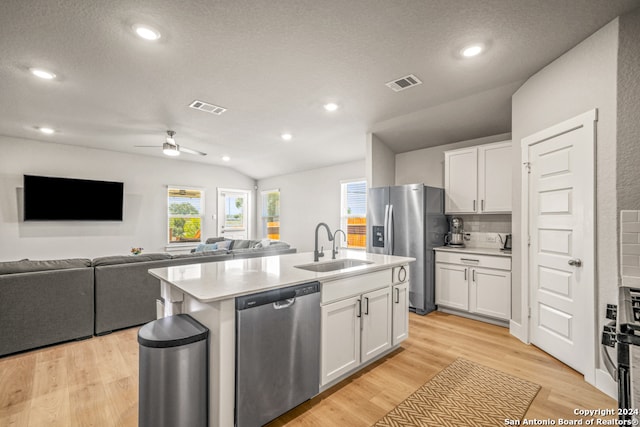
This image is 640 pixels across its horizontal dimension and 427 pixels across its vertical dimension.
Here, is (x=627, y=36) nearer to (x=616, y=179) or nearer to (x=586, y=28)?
(x=586, y=28)

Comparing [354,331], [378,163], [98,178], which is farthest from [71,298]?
[378,163]

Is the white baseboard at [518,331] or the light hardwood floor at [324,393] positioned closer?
the light hardwood floor at [324,393]

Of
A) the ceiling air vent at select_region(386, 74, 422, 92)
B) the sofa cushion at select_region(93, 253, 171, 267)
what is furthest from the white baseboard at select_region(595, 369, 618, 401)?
the sofa cushion at select_region(93, 253, 171, 267)

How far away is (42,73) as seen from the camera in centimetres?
282

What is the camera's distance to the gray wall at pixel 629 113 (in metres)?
1.97

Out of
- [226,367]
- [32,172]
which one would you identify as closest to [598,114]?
[226,367]

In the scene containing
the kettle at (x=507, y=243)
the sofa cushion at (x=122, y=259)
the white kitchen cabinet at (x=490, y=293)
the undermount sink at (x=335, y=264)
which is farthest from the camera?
the kettle at (x=507, y=243)

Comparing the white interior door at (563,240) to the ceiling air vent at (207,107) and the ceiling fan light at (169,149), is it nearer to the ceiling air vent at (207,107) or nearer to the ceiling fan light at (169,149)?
the ceiling air vent at (207,107)

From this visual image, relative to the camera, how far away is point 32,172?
5.28 metres

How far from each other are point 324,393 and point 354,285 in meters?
0.82

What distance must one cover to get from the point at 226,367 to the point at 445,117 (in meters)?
3.78

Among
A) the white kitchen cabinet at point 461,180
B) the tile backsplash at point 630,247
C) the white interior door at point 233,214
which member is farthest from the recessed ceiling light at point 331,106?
the white interior door at point 233,214

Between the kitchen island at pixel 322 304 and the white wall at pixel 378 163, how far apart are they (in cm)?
200

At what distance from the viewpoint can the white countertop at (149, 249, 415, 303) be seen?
1.59 m
